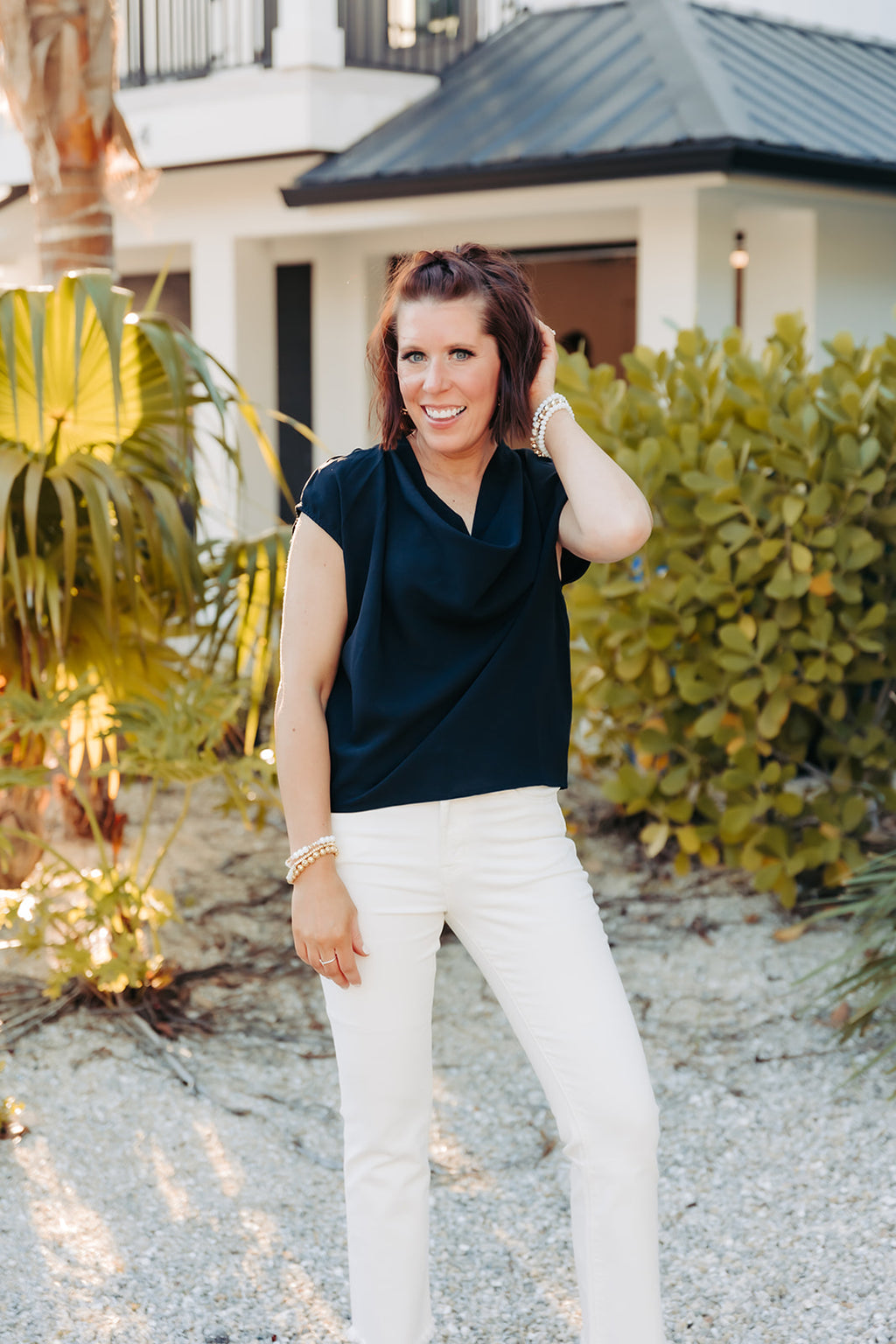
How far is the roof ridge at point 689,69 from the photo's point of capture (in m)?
7.96

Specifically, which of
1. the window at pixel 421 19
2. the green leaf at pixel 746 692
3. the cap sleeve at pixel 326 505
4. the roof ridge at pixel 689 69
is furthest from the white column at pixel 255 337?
the cap sleeve at pixel 326 505

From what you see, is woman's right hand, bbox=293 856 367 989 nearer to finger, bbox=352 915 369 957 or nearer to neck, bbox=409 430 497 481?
finger, bbox=352 915 369 957

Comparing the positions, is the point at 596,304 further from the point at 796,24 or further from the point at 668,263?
the point at 668,263

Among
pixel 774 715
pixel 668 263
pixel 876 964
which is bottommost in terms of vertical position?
pixel 876 964

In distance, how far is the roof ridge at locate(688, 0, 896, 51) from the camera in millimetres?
10336

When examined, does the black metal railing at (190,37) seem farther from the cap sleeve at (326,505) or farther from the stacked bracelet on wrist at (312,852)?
the stacked bracelet on wrist at (312,852)

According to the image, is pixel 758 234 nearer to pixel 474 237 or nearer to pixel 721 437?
pixel 474 237

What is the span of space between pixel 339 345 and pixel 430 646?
388 inches

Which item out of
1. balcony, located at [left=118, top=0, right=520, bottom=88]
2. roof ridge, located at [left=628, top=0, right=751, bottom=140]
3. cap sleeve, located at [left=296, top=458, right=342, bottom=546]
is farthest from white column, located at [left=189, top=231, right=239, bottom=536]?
cap sleeve, located at [left=296, top=458, right=342, bottom=546]

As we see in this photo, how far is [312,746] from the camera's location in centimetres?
221

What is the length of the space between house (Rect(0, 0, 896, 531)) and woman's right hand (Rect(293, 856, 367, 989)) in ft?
18.8

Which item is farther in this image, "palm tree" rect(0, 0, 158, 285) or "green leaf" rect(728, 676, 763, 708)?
A: "palm tree" rect(0, 0, 158, 285)

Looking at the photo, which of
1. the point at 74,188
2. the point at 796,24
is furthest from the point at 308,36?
the point at 74,188

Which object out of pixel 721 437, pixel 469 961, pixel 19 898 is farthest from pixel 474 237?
pixel 19 898
